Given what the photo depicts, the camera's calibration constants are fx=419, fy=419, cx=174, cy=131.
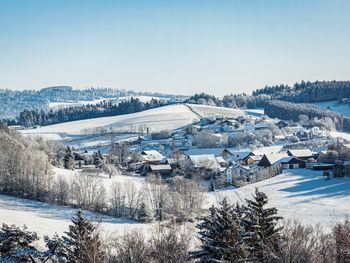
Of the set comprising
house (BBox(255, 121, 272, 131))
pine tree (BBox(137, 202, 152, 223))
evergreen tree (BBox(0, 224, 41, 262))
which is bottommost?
pine tree (BBox(137, 202, 152, 223))

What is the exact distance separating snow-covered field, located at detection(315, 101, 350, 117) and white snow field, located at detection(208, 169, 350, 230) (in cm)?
8292

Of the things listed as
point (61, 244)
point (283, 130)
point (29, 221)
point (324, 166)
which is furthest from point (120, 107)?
point (61, 244)

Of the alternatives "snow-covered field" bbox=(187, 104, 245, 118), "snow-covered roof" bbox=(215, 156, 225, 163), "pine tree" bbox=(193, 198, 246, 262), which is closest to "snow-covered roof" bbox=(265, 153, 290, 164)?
"snow-covered roof" bbox=(215, 156, 225, 163)

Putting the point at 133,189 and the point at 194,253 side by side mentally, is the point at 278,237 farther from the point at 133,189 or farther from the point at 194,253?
the point at 133,189

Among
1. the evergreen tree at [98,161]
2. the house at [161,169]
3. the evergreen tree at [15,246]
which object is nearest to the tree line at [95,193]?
the evergreen tree at [98,161]

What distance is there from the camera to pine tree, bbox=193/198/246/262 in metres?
15.4

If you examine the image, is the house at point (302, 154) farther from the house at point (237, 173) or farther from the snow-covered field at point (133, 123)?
the snow-covered field at point (133, 123)

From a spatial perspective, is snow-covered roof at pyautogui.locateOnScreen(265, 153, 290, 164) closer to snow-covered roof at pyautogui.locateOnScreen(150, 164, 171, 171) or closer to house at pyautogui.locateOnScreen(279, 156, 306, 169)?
house at pyautogui.locateOnScreen(279, 156, 306, 169)

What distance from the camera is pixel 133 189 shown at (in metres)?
47.3

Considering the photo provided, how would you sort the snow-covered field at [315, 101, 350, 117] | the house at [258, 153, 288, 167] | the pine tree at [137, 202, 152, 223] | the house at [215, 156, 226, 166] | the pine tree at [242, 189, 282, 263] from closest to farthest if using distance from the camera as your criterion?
the pine tree at [242, 189, 282, 263]
the pine tree at [137, 202, 152, 223]
the house at [258, 153, 288, 167]
the house at [215, 156, 226, 166]
the snow-covered field at [315, 101, 350, 117]

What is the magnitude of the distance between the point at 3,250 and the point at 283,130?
103599 millimetres

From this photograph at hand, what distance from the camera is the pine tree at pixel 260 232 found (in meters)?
15.6

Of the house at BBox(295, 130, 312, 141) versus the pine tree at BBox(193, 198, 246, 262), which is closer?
the pine tree at BBox(193, 198, 246, 262)

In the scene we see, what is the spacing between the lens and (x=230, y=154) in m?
84.6
